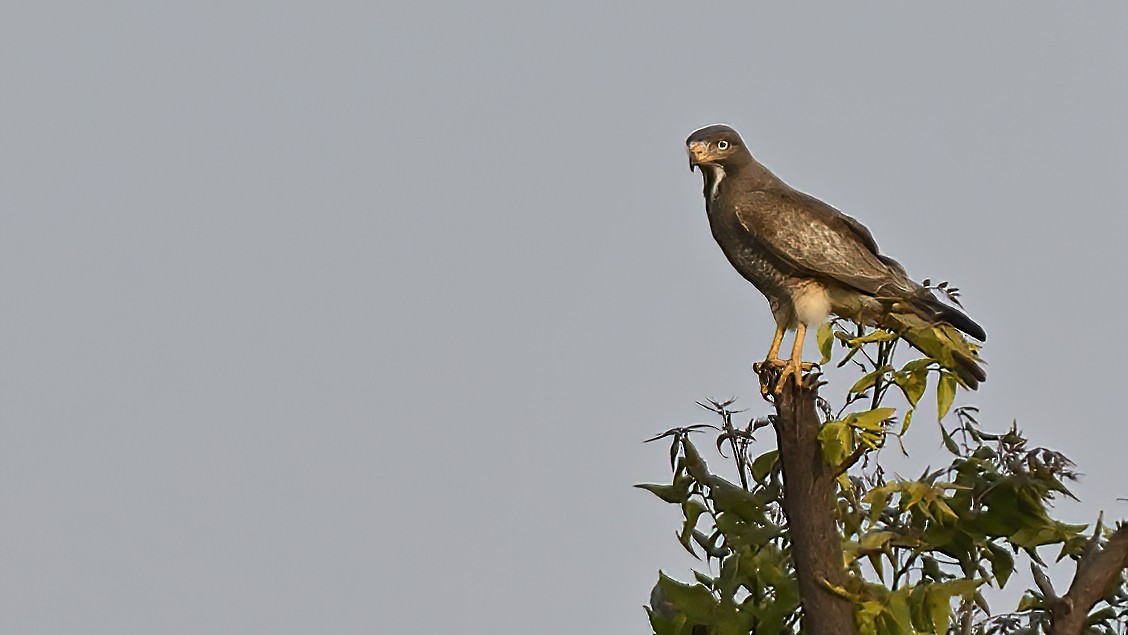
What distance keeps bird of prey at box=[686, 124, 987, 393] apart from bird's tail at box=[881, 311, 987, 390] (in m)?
0.98

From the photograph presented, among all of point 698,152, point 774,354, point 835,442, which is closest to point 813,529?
point 835,442

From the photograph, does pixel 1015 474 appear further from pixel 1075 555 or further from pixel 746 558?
pixel 746 558

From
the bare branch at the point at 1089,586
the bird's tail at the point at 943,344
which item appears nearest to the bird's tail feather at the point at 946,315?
the bird's tail at the point at 943,344

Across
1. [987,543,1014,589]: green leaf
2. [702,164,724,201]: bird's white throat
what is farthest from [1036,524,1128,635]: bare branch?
[702,164,724,201]: bird's white throat

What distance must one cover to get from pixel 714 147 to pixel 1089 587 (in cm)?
326

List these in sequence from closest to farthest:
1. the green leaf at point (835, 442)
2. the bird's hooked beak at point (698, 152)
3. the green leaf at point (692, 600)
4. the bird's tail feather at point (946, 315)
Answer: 1. the green leaf at point (835, 442)
2. the green leaf at point (692, 600)
3. the bird's tail feather at point (946, 315)
4. the bird's hooked beak at point (698, 152)

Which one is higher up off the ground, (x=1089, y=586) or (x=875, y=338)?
(x=875, y=338)

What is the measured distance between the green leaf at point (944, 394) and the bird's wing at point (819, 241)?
1554 millimetres

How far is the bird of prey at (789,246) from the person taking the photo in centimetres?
661

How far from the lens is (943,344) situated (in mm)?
4945

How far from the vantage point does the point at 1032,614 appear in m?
4.65

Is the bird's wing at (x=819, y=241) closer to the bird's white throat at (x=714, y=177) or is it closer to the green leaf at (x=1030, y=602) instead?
the bird's white throat at (x=714, y=177)

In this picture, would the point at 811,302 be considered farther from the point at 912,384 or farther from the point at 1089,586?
the point at 1089,586

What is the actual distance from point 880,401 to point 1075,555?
3.06 feet
